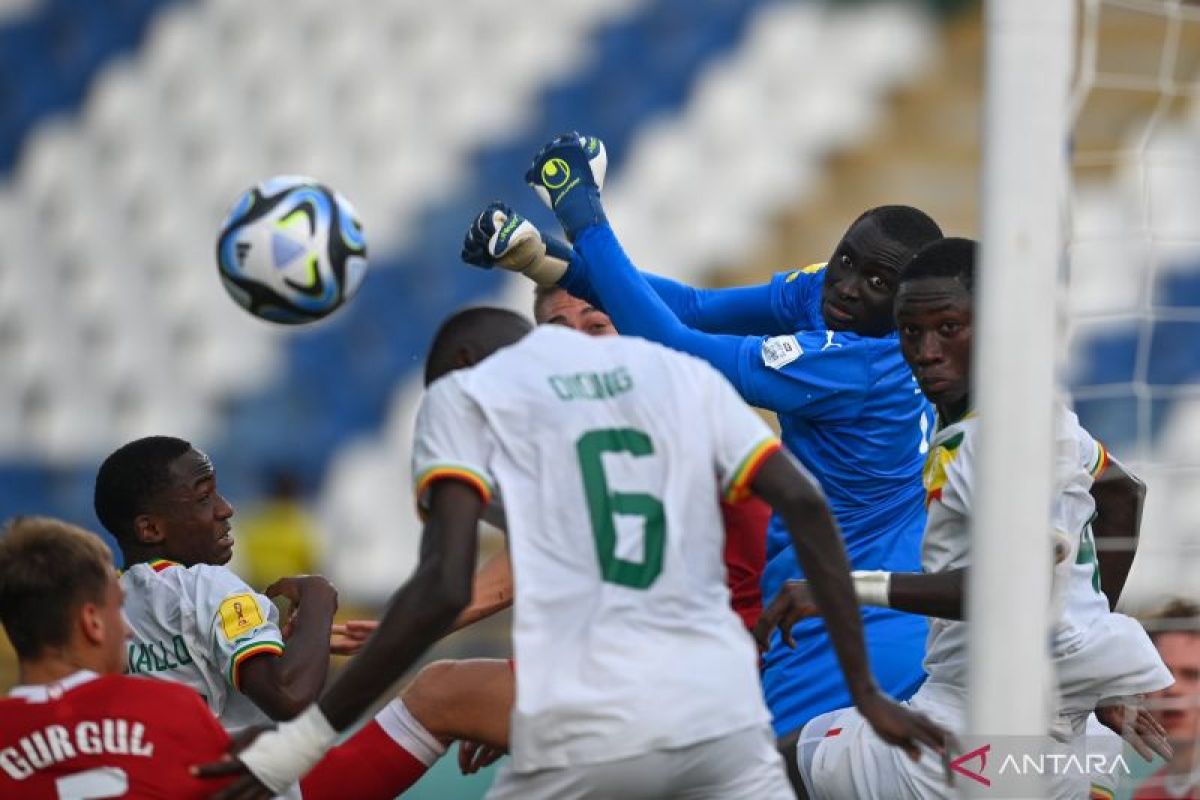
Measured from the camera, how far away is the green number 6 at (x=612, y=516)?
10.2 feet

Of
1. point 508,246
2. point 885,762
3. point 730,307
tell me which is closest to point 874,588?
point 885,762

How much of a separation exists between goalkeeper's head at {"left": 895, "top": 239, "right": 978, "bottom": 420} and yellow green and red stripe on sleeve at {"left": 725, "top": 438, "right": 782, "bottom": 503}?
2.81 ft

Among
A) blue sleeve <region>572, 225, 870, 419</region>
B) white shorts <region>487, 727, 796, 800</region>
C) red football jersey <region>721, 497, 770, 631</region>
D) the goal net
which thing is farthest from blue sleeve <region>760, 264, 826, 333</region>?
the goal net

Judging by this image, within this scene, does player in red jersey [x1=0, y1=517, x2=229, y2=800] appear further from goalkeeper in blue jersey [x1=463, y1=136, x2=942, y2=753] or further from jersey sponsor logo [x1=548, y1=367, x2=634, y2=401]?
goalkeeper in blue jersey [x1=463, y1=136, x2=942, y2=753]

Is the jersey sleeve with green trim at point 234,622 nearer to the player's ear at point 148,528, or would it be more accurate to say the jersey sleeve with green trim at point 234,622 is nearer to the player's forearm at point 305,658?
the player's forearm at point 305,658

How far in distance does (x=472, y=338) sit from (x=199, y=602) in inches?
35.4

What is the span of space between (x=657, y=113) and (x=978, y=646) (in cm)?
674

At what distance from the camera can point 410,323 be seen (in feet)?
30.3

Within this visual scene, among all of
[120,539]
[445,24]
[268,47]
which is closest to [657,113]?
[445,24]

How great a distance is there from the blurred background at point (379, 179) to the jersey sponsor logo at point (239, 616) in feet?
16.2

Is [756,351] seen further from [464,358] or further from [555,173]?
[464,358]

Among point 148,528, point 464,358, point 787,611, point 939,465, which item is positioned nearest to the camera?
point 464,358

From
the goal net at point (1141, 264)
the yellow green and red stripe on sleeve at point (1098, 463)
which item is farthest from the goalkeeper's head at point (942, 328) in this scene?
the goal net at point (1141, 264)

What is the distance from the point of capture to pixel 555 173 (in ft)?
14.9
